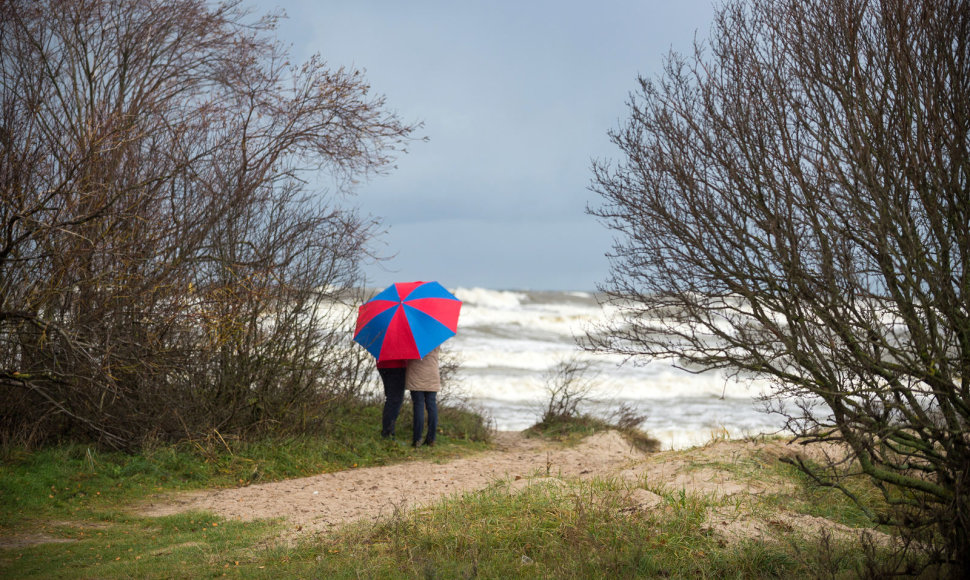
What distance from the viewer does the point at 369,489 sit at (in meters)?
8.73

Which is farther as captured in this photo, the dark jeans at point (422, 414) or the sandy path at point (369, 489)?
the dark jeans at point (422, 414)

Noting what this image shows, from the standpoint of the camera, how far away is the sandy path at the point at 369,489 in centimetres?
761

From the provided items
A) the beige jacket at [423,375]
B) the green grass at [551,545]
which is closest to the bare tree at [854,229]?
the green grass at [551,545]

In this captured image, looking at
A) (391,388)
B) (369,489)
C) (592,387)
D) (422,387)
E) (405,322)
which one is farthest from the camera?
(592,387)

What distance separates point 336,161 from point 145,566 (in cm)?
737

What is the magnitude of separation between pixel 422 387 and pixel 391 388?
513 millimetres

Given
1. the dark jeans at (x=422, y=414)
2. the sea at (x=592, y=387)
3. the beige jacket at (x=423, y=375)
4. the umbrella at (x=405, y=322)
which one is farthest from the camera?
the sea at (x=592, y=387)

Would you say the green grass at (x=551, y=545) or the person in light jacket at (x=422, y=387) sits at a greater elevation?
the person in light jacket at (x=422, y=387)

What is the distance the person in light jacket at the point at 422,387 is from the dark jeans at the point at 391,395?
0.59ft

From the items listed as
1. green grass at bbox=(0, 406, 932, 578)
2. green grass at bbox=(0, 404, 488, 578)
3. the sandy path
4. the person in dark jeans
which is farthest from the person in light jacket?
green grass at bbox=(0, 406, 932, 578)

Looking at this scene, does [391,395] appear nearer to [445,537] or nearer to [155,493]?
[155,493]

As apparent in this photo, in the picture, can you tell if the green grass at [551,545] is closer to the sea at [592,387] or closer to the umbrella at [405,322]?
the sea at [592,387]

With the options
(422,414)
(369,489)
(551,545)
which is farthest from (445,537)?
(422,414)

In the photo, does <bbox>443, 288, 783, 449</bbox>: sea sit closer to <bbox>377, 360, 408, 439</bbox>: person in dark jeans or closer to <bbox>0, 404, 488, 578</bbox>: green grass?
<bbox>377, 360, 408, 439</bbox>: person in dark jeans
